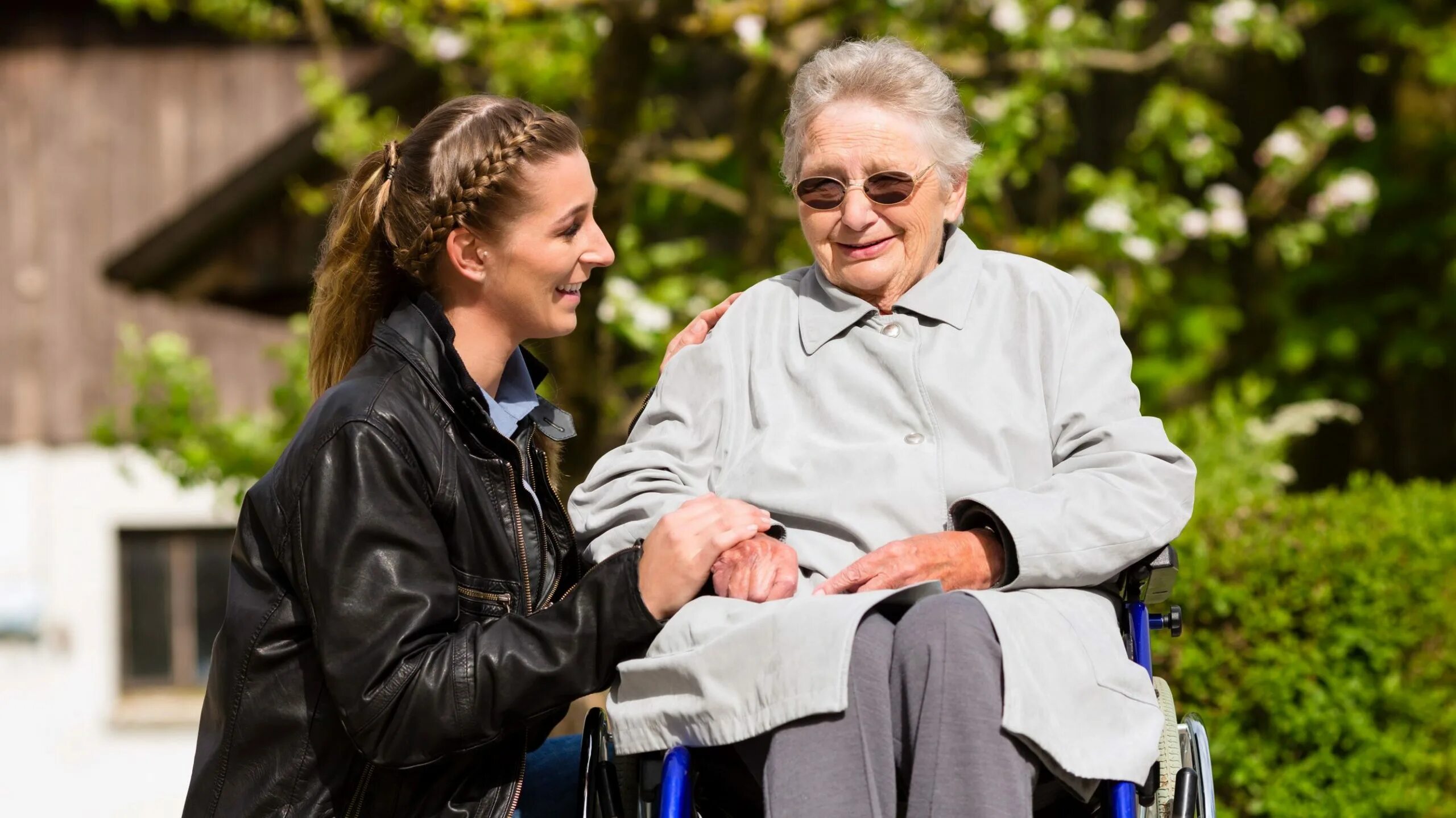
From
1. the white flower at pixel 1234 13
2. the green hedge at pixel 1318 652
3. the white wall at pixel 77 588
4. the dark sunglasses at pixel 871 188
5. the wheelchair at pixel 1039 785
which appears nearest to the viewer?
the wheelchair at pixel 1039 785

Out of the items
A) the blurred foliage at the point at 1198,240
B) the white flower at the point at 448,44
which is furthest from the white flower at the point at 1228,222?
the white flower at the point at 448,44

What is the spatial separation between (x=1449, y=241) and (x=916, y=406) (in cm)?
447

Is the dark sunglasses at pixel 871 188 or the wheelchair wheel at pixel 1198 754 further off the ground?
the dark sunglasses at pixel 871 188

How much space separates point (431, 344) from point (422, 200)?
8.8 inches

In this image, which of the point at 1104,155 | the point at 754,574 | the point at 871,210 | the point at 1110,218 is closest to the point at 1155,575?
the point at 754,574

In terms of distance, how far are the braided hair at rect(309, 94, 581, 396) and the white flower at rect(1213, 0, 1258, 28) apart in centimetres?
362

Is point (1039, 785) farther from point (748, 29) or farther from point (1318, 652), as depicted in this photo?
point (748, 29)

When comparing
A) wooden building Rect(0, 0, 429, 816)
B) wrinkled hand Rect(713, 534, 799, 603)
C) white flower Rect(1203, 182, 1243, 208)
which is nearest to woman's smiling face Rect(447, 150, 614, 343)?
wrinkled hand Rect(713, 534, 799, 603)

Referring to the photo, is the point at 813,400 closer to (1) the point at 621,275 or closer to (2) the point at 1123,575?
(2) the point at 1123,575

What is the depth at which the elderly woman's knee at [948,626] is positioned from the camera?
6.60ft

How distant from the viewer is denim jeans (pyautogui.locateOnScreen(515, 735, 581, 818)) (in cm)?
247

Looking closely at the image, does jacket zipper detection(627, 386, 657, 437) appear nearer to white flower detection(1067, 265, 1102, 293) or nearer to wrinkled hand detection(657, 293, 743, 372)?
wrinkled hand detection(657, 293, 743, 372)

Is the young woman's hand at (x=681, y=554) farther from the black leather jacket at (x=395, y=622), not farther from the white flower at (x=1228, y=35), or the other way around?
the white flower at (x=1228, y=35)

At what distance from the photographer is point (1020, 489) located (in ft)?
7.68
